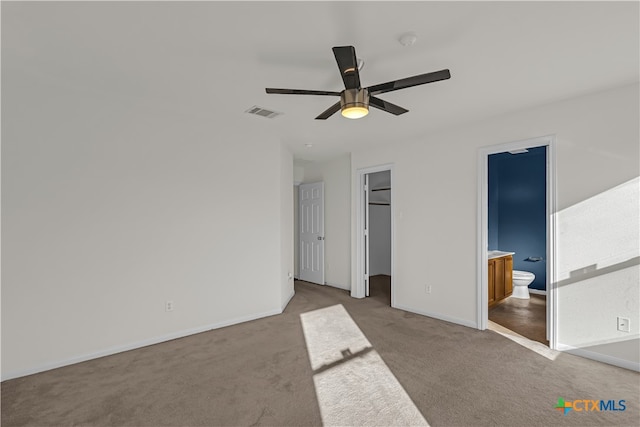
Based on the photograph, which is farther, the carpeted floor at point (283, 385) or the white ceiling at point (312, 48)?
the carpeted floor at point (283, 385)

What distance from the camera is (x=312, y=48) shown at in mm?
2176

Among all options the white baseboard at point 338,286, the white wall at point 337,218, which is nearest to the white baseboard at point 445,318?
the white baseboard at point 338,286

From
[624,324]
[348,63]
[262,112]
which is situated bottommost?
[624,324]

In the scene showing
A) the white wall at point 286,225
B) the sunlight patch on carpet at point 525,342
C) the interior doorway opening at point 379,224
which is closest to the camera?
the sunlight patch on carpet at point 525,342

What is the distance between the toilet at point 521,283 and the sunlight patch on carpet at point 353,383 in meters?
2.97

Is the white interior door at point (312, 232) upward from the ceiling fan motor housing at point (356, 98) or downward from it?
downward

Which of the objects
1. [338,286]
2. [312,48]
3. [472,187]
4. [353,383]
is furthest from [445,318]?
[312,48]

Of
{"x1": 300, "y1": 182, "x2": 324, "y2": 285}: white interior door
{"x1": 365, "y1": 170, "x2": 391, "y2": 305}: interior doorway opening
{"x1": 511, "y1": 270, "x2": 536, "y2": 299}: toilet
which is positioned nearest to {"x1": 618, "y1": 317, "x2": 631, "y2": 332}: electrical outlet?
{"x1": 511, "y1": 270, "x2": 536, "y2": 299}: toilet

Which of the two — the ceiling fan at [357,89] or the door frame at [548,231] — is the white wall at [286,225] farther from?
the door frame at [548,231]

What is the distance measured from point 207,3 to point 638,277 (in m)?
3.87

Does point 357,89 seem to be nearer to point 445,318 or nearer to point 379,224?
point 445,318

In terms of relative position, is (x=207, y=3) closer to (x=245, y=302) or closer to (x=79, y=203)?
(x=79, y=203)

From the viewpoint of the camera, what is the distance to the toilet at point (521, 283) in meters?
4.93

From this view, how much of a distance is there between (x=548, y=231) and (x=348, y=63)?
2.73 meters
